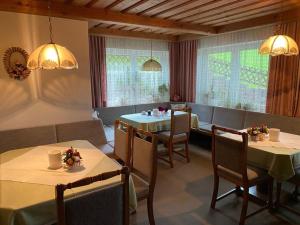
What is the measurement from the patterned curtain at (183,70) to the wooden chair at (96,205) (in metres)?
4.41

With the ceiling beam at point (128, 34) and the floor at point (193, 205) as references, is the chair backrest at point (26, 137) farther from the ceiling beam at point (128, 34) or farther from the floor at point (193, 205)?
the ceiling beam at point (128, 34)

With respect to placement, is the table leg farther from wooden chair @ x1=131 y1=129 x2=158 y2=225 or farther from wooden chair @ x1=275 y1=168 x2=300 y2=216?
wooden chair @ x1=131 y1=129 x2=158 y2=225

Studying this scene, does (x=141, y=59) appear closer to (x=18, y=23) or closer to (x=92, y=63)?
(x=92, y=63)

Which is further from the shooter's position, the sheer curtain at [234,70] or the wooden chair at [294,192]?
the sheer curtain at [234,70]

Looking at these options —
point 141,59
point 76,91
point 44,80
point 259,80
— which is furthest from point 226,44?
point 44,80

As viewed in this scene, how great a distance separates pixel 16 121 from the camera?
9.93 feet

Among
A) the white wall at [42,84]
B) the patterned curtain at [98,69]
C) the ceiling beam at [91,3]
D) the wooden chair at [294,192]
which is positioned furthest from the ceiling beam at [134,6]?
the wooden chair at [294,192]

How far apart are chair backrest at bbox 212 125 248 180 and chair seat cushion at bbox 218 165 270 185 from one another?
8cm

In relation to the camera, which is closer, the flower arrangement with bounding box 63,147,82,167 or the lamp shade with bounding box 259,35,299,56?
the flower arrangement with bounding box 63,147,82,167

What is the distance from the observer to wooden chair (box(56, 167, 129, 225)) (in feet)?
3.68

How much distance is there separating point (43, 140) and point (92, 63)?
2.20 meters

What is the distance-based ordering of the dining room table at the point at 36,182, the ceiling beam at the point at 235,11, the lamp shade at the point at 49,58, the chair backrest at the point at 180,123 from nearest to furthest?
the dining room table at the point at 36,182, the lamp shade at the point at 49,58, the ceiling beam at the point at 235,11, the chair backrest at the point at 180,123

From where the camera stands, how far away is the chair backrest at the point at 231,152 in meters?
2.08

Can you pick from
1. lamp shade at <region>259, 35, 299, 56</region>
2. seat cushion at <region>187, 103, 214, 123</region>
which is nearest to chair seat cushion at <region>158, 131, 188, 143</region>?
seat cushion at <region>187, 103, 214, 123</region>
